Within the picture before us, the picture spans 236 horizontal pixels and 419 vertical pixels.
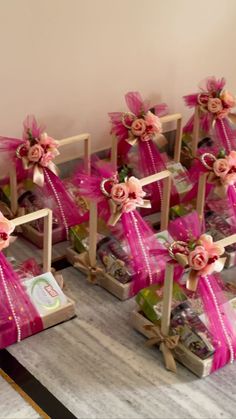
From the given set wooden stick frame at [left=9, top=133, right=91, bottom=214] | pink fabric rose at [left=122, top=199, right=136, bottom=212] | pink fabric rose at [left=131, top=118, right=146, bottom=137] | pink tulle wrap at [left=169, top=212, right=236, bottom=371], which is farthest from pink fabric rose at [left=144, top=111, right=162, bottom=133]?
pink tulle wrap at [left=169, top=212, right=236, bottom=371]

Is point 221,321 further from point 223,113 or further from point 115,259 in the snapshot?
point 223,113

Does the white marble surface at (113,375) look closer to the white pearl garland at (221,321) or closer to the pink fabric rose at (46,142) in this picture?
the white pearl garland at (221,321)

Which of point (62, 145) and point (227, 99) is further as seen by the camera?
point (227, 99)

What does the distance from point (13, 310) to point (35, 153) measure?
1.24 feet

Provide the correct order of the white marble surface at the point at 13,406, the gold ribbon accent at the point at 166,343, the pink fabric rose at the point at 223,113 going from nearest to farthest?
the white marble surface at the point at 13,406 → the gold ribbon accent at the point at 166,343 → the pink fabric rose at the point at 223,113

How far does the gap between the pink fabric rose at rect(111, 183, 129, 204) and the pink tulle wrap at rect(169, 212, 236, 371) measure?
0.13 meters

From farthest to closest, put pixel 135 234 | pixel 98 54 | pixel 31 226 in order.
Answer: pixel 98 54 → pixel 31 226 → pixel 135 234

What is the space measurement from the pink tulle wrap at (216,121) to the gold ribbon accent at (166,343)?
689 millimetres

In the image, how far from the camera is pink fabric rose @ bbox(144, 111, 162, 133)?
1736mm

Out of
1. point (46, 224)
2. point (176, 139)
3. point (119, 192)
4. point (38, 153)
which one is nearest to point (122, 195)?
point (119, 192)

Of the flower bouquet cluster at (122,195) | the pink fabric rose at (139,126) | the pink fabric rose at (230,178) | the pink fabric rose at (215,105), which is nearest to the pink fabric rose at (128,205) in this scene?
the flower bouquet cluster at (122,195)

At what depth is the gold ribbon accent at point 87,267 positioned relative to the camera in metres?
1.56

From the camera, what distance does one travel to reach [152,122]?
5.70 ft

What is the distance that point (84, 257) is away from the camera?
5.19ft
